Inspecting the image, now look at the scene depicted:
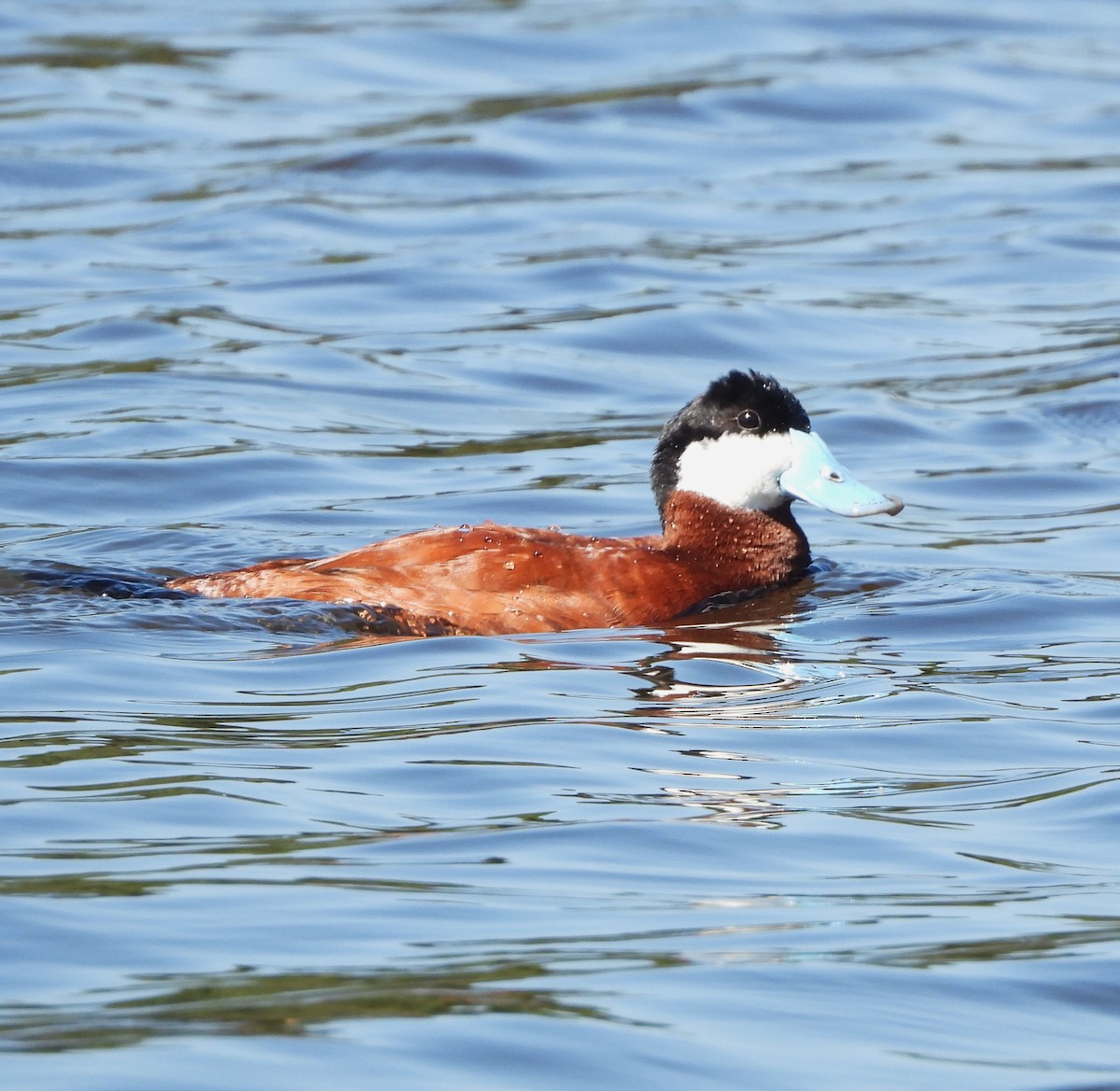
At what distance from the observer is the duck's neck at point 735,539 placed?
9.33 metres

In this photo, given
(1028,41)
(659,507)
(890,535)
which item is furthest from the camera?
(1028,41)

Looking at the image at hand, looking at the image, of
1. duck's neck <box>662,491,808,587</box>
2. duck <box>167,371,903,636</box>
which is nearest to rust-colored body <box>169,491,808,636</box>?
duck <box>167,371,903,636</box>

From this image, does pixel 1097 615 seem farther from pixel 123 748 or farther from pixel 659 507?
pixel 123 748

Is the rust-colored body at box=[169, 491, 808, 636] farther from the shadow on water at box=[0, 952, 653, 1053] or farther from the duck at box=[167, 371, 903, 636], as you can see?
the shadow on water at box=[0, 952, 653, 1053]

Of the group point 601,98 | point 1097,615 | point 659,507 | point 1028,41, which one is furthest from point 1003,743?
point 1028,41

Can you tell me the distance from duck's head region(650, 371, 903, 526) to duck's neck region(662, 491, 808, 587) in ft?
0.15

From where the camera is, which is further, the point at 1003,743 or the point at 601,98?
the point at 601,98

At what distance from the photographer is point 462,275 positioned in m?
16.0

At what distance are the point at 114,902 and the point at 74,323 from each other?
9.75m

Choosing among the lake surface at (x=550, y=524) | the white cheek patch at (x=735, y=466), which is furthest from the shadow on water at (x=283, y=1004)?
the white cheek patch at (x=735, y=466)

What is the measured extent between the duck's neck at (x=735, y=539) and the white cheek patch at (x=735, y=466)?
0.04 m

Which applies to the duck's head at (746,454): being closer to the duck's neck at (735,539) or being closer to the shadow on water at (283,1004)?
the duck's neck at (735,539)

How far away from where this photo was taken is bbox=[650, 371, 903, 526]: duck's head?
945 cm

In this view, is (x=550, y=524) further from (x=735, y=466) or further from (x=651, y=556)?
(x=651, y=556)
